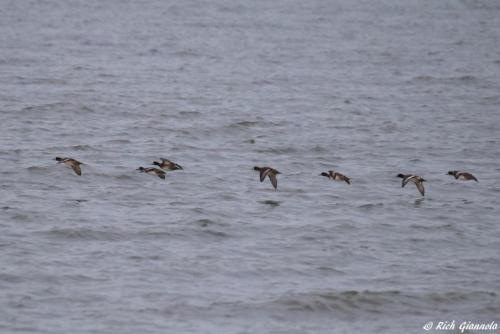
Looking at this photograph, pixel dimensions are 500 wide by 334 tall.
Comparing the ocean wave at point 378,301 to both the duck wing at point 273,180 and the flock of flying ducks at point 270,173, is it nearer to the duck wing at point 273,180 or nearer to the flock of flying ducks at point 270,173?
the flock of flying ducks at point 270,173

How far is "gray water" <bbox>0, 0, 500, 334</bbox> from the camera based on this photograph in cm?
1783

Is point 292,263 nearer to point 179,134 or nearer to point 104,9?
point 179,134

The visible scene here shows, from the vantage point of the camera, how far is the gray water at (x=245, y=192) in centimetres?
1783

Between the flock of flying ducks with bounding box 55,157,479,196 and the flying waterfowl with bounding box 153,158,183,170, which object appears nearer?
the flock of flying ducks with bounding box 55,157,479,196

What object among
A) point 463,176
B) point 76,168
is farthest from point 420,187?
point 76,168

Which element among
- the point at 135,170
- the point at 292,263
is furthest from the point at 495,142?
the point at 292,263

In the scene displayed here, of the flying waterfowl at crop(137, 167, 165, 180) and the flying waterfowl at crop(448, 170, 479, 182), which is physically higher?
the flying waterfowl at crop(448, 170, 479, 182)

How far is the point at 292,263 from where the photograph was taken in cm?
1984

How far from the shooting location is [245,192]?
985 inches

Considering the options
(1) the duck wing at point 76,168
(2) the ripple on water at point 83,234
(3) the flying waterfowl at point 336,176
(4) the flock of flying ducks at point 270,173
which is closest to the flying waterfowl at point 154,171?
(4) the flock of flying ducks at point 270,173

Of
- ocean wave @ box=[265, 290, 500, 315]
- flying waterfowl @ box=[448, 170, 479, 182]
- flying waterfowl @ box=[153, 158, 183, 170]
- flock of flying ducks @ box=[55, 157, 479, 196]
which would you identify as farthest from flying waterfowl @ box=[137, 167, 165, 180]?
ocean wave @ box=[265, 290, 500, 315]

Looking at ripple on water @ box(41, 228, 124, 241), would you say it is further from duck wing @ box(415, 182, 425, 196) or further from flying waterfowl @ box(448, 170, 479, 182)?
flying waterfowl @ box(448, 170, 479, 182)

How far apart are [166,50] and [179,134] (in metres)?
24.3

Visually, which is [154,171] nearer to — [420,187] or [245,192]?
[245,192]
